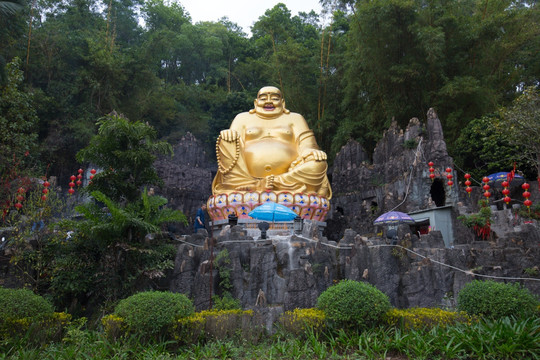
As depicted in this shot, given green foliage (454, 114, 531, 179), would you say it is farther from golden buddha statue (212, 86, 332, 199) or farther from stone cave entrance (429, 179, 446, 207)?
golden buddha statue (212, 86, 332, 199)

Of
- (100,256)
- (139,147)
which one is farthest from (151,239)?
(139,147)

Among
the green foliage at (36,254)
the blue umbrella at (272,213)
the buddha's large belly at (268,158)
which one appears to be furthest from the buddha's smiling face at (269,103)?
the green foliage at (36,254)

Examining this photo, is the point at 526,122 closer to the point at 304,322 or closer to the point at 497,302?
the point at 497,302

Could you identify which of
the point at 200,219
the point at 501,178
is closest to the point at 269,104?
the point at 200,219

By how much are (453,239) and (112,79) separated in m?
12.3

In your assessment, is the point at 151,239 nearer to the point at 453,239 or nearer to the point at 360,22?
the point at 453,239

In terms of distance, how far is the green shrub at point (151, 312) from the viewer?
5.13 metres

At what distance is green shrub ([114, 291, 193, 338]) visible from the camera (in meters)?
5.13

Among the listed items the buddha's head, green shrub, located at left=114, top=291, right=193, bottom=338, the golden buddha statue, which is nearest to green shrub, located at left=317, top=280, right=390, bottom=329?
green shrub, located at left=114, top=291, right=193, bottom=338

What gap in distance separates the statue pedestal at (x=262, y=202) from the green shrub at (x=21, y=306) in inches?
228

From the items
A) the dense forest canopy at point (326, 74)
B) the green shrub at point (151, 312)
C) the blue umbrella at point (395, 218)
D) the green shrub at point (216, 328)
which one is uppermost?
the dense forest canopy at point (326, 74)

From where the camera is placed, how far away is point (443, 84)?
13906mm

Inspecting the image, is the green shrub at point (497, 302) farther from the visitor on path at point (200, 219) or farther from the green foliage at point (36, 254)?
the visitor on path at point (200, 219)

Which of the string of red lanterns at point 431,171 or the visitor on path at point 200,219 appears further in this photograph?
the visitor on path at point 200,219
